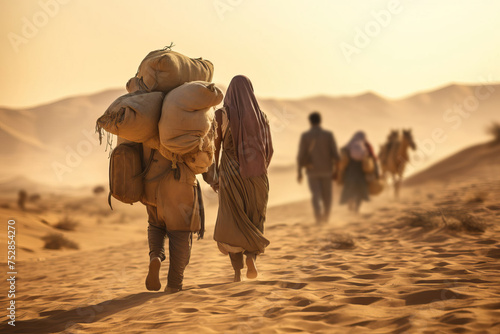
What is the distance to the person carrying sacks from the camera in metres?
4.96

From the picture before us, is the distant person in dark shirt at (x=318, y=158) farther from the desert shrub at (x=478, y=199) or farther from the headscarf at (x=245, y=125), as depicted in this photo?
the headscarf at (x=245, y=125)

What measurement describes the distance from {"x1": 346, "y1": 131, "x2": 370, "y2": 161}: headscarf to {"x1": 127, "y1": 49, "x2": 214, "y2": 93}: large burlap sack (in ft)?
24.8

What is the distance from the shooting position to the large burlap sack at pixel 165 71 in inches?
193

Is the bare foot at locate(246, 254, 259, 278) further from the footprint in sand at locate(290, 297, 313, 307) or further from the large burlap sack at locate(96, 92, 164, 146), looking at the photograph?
the large burlap sack at locate(96, 92, 164, 146)

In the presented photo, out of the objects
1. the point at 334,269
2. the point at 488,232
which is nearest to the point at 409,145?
the point at 488,232

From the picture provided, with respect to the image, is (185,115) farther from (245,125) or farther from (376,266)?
(376,266)

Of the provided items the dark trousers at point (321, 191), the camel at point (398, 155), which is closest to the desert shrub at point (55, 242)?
the dark trousers at point (321, 191)

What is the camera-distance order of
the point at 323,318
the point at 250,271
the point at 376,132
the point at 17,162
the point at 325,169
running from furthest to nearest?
the point at 376,132 → the point at 17,162 → the point at 325,169 → the point at 250,271 → the point at 323,318

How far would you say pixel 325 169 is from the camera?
10.9 m

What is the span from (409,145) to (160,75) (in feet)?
40.9

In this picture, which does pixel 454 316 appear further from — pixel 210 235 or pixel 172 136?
pixel 210 235

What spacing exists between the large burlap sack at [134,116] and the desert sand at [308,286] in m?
1.60

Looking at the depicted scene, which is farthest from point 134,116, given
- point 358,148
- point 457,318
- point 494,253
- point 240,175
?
point 358,148

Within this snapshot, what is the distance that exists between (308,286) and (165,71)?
2497 mm
